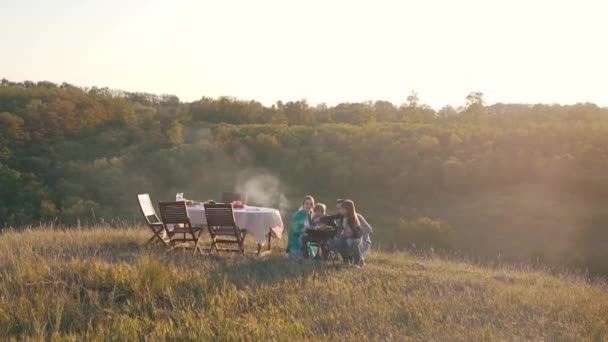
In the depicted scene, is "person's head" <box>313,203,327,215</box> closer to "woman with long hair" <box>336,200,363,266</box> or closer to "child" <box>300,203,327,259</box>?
"child" <box>300,203,327,259</box>

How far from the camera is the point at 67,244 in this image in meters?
9.66

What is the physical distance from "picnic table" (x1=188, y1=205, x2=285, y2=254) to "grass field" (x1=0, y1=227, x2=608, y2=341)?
3.78 ft

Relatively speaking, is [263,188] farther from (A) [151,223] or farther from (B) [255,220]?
(B) [255,220]

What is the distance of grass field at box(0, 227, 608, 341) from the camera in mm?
5578

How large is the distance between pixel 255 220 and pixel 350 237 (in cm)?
160

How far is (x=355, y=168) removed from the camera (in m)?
54.0

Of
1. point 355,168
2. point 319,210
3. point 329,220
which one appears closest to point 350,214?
point 329,220

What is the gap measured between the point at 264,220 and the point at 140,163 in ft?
143

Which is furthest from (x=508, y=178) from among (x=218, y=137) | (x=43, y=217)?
(x=43, y=217)

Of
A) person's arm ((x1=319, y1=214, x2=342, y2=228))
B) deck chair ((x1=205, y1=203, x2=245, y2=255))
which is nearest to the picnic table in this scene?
deck chair ((x1=205, y1=203, x2=245, y2=255))

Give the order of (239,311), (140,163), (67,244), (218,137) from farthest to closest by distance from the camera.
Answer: (218,137), (140,163), (67,244), (239,311)

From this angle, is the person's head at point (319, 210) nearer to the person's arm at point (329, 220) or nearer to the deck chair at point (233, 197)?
the person's arm at point (329, 220)

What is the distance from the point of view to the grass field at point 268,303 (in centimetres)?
558

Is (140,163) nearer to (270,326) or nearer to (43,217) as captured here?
(43,217)
